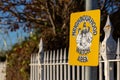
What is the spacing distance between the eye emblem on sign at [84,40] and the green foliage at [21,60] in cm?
609

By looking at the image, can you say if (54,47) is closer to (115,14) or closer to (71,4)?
(71,4)

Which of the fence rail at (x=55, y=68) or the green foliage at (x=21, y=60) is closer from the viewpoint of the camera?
the fence rail at (x=55, y=68)

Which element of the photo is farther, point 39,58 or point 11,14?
point 11,14

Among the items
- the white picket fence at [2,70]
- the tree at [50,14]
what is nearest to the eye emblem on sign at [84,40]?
the tree at [50,14]

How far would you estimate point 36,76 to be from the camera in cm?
1038

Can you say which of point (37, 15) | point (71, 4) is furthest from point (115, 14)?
point (37, 15)

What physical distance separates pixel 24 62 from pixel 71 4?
216 centimetres

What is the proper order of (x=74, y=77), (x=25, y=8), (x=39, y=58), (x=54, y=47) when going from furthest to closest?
1. (x=25, y=8)
2. (x=54, y=47)
3. (x=39, y=58)
4. (x=74, y=77)

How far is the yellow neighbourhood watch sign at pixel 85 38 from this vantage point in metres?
5.82

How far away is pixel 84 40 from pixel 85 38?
0.04m

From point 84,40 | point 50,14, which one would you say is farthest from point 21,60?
point 84,40

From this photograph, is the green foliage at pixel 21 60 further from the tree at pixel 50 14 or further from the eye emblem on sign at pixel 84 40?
the eye emblem on sign at pixel 84 40

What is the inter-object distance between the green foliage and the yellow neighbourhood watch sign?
19.7 ft

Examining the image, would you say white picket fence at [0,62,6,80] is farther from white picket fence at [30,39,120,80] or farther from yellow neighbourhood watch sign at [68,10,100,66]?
yellow neighbourhood watch sign at [68,10,100,66]
